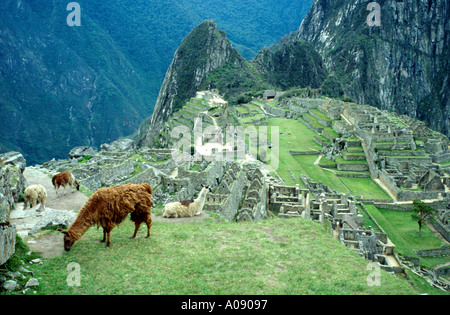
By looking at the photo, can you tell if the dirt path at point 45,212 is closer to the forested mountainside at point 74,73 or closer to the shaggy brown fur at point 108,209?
the shaggy brown fur at point 108,209

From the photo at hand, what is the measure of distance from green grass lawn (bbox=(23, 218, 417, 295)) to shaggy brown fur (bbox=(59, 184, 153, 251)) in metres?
0.47

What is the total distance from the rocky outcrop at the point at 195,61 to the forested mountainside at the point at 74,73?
5.07 metres

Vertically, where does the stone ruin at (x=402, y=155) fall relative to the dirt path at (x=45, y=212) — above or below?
above

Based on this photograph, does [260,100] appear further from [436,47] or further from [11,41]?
[436,47]

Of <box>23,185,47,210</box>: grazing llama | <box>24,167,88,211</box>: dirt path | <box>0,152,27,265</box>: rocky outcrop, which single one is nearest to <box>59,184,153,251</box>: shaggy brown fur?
<box>0,152,27,265</box>: rocky outcrop

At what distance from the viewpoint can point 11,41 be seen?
266 feet

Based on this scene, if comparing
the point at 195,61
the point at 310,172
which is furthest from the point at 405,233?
the point at 195,61

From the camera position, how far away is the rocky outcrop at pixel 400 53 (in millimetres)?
166625

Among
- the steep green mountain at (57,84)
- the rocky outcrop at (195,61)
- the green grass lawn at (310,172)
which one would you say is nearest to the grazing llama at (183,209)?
the green grass lawn at (310,172)

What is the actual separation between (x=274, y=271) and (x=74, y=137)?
2788 inches

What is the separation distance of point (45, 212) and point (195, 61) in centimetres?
11647

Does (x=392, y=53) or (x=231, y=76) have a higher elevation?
(x=392, y=53)

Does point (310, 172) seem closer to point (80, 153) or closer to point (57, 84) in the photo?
point (80, 153)
